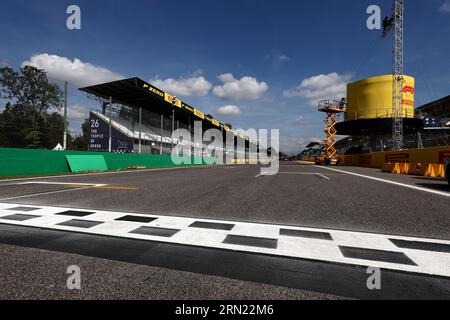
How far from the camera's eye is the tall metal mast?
30.5 meters

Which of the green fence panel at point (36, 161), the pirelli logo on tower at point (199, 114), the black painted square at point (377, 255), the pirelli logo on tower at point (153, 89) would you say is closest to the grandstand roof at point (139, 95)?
the pirelli logo on tower at point (153, 89)

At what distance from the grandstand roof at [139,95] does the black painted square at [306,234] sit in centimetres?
2901

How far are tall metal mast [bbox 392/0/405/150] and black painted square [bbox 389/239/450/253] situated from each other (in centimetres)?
2984

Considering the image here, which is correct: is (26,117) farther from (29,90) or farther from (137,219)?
(137,219)

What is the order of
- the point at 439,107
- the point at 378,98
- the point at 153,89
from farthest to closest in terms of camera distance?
the point at 439,107
the point at 378,98
the point at 153,89

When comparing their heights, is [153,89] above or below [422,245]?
above

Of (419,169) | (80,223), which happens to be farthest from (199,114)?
(80,223)

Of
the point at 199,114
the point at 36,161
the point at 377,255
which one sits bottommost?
the point at 377,255

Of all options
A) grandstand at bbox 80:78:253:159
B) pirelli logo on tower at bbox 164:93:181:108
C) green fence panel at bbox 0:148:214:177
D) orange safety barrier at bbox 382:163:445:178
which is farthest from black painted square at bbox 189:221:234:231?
pirelli logo on tower at bbox 164:93:181:108

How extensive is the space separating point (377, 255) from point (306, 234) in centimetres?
83

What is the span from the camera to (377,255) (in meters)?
2.46

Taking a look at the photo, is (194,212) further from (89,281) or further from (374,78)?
(374,78)

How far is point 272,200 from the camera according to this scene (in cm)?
548

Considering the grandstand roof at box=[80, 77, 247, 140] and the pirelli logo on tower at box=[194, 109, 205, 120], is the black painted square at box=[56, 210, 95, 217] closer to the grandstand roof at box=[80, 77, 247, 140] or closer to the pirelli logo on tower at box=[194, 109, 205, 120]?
the grandstand roof at box=[80, 77, 247, 140]
